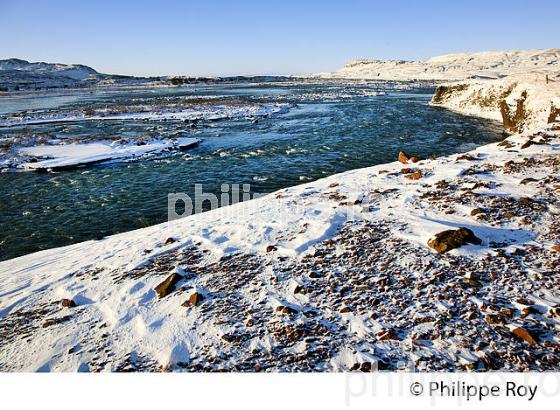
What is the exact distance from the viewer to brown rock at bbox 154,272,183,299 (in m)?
5.16

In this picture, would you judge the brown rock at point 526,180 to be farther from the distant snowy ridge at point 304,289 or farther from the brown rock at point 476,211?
the brown rock at point 476,211

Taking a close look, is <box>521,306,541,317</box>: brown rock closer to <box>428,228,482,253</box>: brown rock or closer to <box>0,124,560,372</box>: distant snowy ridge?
<box>0,124,560,372</box>: distant snowy ridge

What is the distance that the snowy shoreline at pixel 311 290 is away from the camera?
3.75 m

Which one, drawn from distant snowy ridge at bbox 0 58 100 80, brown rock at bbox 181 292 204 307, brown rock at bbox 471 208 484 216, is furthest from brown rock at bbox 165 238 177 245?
distant snowy ridge at bbox 0 58 100 80

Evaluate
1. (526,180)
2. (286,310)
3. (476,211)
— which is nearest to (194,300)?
(286,310)

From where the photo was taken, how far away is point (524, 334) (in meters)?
3.61

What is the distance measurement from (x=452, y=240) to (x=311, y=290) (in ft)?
8.81

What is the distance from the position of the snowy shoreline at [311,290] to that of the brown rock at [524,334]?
3cm

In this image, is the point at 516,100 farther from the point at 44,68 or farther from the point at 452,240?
the point at 44,68

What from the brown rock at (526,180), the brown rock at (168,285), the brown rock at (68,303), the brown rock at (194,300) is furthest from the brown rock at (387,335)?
the brown rock at (526,180)

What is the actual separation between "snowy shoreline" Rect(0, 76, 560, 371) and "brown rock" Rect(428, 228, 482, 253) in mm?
163
